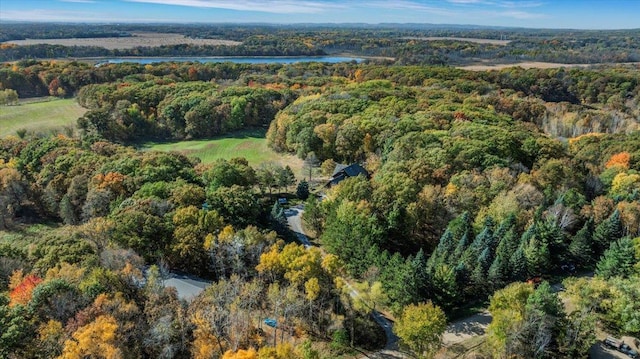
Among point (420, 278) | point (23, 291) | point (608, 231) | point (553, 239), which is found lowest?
point (420, 278)

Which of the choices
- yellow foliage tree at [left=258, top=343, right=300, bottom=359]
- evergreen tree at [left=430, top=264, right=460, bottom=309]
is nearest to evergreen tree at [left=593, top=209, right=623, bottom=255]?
evergreen tree at [left=430, top=264, right=460, bottom=309]

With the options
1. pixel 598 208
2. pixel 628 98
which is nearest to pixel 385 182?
pixel 598 208

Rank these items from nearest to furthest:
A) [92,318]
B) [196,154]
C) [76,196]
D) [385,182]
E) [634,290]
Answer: [92,318] → [634,290] → [385,182] → [76,196] → [196,154]

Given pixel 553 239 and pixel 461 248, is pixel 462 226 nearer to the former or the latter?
pixel 461 248

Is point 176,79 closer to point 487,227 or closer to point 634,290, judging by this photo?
point 487,227

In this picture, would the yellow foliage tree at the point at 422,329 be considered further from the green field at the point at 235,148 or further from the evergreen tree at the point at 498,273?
the green field at the point at 235,148

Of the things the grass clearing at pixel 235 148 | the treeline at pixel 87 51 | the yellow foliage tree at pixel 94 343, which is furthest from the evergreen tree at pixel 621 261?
the treeline at pixel 87 51

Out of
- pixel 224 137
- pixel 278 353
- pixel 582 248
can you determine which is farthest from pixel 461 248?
pixel 224 137
